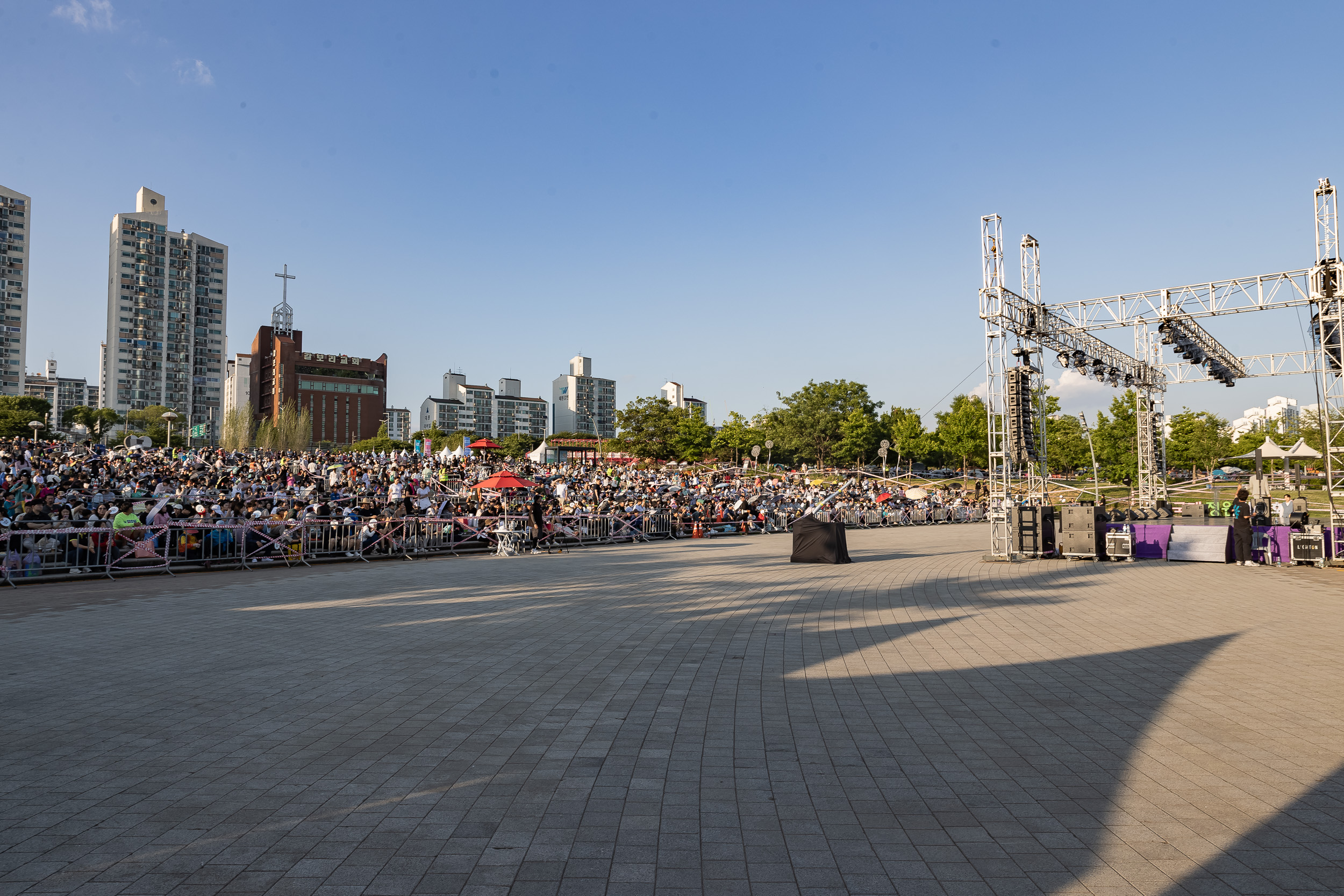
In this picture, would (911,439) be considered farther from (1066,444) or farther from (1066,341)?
(1066,341)

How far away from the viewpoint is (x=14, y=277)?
11512 centimetres

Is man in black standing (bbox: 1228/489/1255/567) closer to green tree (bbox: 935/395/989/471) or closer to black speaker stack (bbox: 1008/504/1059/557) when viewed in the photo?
black speaker stack (bbox: 1008/504/1059/557)

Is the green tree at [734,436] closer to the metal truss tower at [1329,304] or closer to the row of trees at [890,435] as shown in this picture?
the row of trees at [890,435]

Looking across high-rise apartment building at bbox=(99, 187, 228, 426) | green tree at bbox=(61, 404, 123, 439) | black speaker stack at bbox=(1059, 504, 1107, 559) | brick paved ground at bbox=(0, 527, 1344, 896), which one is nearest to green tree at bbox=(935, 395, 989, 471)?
black speaker stack at bbox=(1059, 504, 1107, 559)

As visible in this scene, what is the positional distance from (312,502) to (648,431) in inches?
2193

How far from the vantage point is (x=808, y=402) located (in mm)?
86062

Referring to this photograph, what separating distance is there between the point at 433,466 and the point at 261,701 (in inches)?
1230

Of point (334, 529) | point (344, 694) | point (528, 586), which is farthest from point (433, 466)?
point (344, 694)

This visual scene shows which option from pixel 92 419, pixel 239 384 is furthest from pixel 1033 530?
pixel 239 384

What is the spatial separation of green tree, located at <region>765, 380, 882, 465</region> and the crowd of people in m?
40.0

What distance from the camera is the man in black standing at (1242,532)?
17.0m

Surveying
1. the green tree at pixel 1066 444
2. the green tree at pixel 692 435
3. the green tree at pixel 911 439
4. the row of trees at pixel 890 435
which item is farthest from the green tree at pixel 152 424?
the green tree at pixel 1066 444

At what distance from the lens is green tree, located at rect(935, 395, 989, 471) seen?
69.1 meters

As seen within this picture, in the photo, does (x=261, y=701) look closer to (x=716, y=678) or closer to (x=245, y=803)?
(x=245, y=803)
